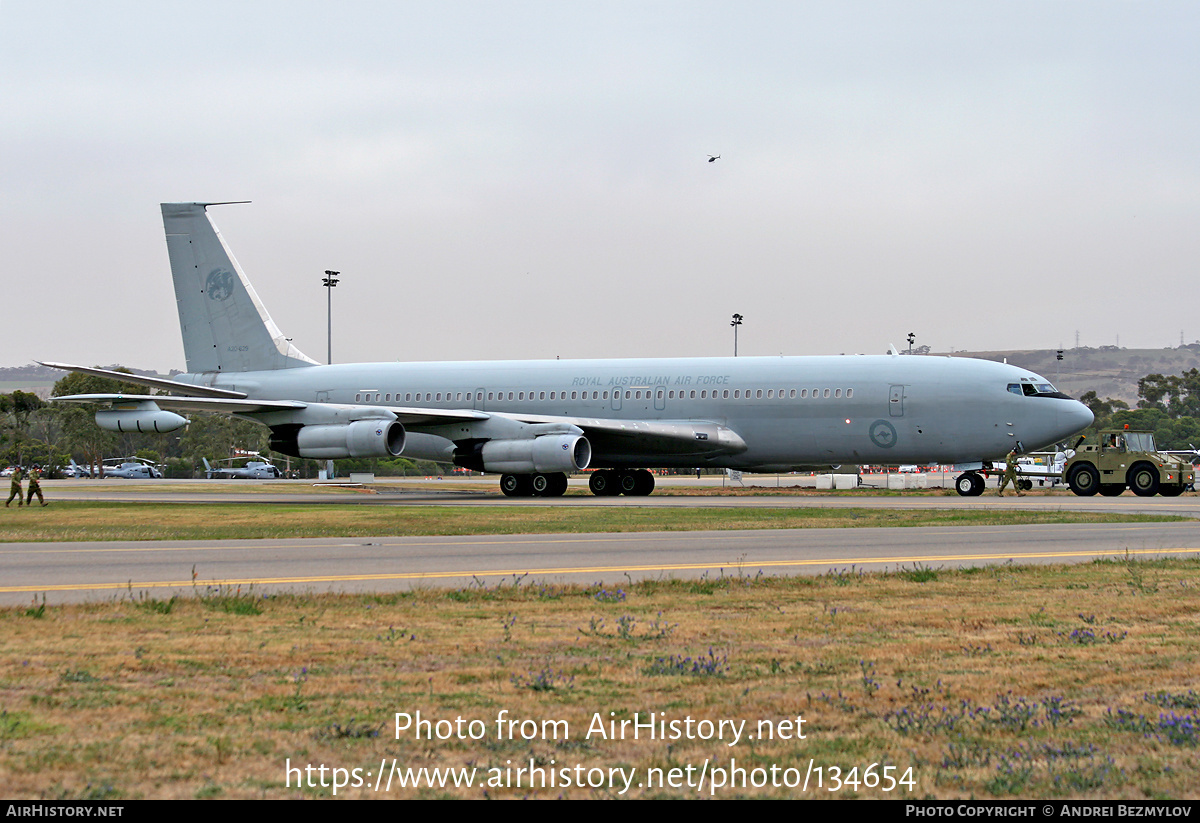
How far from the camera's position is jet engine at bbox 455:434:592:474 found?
35062 millimetres

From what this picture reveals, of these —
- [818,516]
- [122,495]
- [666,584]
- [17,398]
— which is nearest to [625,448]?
[818,516]

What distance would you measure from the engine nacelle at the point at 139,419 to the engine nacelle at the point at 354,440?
153 inches

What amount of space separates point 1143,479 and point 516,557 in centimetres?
2803

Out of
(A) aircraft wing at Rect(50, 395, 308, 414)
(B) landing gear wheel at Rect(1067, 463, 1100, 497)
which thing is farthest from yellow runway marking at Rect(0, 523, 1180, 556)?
(A) aircraft wing at Rect(50, 395, 308, 414)

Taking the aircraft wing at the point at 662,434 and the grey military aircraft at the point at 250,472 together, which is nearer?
the aircraft wing at the point at 662,434

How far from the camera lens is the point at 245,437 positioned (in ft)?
369

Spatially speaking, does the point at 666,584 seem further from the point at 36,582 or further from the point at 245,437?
the point at 245,437

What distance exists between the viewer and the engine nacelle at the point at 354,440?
115ft

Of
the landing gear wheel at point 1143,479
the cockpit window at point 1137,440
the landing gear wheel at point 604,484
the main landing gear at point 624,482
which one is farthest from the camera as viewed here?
the main landing gear at point 624,482

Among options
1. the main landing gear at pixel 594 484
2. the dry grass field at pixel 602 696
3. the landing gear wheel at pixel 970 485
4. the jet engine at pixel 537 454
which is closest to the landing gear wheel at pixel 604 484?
the main landing gear at pixel 594 484

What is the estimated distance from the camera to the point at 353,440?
35188 mm

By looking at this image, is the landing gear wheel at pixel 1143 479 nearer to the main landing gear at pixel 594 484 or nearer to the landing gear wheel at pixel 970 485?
the landing gear wheel at pixel 970 485

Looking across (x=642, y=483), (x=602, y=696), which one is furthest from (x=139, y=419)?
(x=602, y=696)
